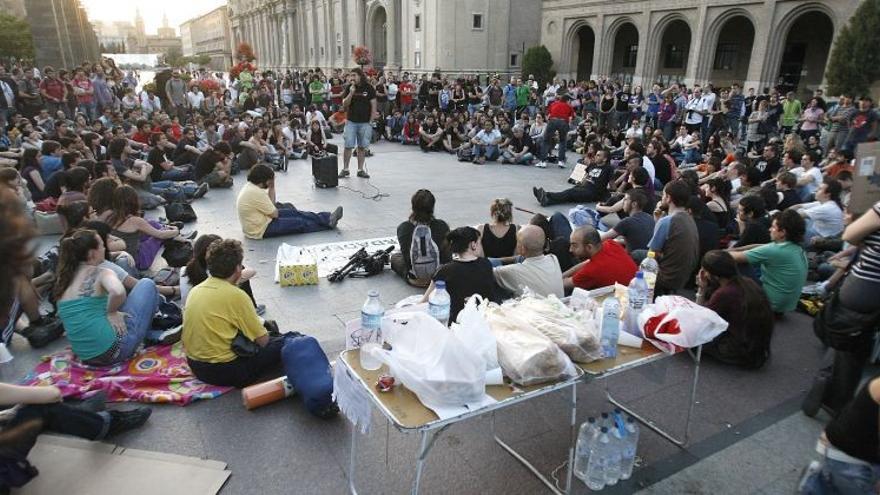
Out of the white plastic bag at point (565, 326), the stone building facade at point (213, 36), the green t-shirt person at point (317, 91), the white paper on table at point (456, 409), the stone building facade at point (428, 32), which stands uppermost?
the stone building facade at point (213, 36)

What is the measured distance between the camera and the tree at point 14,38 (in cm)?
3528

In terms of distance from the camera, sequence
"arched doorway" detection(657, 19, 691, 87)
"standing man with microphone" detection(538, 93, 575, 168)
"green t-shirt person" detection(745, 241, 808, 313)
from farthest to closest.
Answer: "arched doorway" detection(657, 19, 691, 87), "standing man with microphone" detection(538, 93, 575, 168), "green t-shirt person" detection(745, 241, 808, 313)

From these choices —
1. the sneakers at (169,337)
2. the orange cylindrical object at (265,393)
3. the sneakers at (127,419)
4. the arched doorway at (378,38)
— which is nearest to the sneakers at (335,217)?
the sneakers at (169,337)

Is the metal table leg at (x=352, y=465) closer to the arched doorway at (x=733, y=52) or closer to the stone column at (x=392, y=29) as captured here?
the arched doorway at (x=733, y=52)

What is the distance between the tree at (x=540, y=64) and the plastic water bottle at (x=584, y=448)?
3299cm

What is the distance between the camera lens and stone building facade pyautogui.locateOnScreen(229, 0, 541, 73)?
34.3m

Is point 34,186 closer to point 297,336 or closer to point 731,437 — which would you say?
point 297,336

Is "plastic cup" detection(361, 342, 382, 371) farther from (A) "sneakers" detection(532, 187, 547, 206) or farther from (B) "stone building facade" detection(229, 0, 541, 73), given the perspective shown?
(B) "stone building facade" detection(229, 0, 541, 73)

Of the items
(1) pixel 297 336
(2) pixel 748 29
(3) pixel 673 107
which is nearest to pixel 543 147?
(3) pixel 673 107

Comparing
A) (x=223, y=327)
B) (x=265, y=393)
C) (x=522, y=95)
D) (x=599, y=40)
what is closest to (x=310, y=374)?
(x=265, y=393)

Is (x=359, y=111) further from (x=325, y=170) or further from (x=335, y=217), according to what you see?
(x=335, y=217)

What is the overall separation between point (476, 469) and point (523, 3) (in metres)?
37.4

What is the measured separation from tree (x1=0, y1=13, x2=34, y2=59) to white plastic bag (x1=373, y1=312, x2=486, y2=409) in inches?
1718

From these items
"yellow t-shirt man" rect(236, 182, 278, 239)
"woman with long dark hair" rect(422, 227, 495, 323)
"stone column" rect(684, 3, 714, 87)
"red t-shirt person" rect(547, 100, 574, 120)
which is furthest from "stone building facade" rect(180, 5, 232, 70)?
"woman with long dark hair" rect(422, 227, 495, 323)
